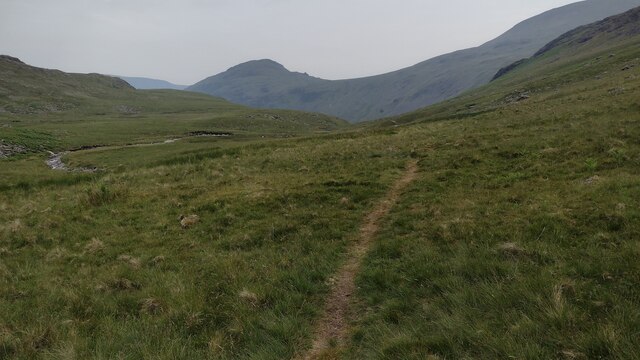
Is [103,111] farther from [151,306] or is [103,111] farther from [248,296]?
[248,296]

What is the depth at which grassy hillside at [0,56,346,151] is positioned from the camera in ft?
246

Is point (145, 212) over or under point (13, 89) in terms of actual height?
under

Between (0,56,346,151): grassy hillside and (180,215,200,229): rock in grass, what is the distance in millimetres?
56349

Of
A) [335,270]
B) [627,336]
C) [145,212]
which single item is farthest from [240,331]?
[145,212]

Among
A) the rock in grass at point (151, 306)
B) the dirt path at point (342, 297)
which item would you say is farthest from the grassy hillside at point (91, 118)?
the dirt path at point (342, 297)

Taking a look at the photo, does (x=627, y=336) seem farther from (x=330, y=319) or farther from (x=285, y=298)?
(x=285, y=298)

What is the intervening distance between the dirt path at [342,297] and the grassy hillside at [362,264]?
0.66ft

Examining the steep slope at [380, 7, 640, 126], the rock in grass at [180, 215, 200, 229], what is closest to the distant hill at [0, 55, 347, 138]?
the steep slope at [380, 7, 640, 126]

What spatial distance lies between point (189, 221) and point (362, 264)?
8683mm

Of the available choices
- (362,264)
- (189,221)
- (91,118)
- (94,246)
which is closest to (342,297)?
(362,264)

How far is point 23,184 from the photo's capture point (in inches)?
1242

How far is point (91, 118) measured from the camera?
408ft

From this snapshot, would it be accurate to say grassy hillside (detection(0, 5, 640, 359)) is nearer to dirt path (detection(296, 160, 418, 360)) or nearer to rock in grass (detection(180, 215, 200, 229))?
rock in grass (detection(180, 215, 200, 229))

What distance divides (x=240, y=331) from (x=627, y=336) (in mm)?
6692
